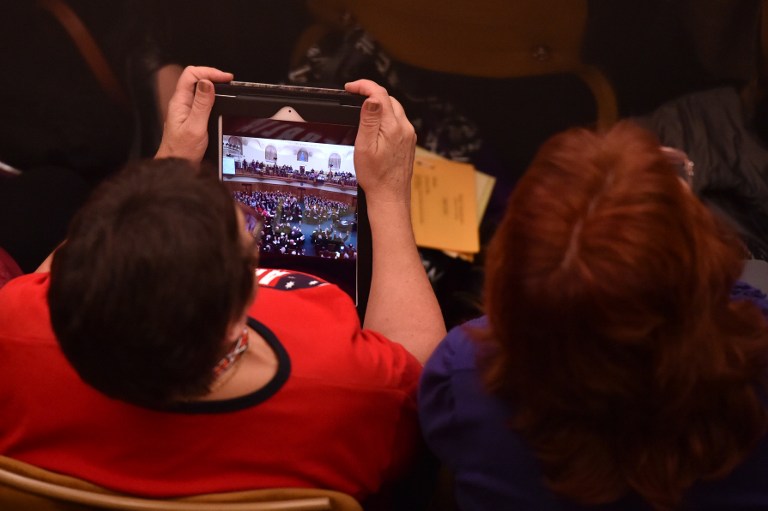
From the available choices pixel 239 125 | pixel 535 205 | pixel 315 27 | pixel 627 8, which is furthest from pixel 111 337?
pixel 627 8

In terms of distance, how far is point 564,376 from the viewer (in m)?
0.62

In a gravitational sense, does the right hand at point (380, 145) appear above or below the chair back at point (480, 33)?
below

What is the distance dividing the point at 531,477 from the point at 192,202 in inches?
16.3

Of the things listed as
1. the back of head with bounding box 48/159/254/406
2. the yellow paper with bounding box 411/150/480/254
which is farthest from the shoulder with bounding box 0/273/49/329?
the yellow paper with bounding box 411/150/480/254

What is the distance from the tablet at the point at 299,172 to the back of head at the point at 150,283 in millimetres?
342

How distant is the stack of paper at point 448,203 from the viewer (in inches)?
54.4

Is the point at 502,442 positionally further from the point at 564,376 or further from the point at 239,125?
the point at 239,125

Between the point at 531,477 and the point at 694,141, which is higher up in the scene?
the point at 694,141

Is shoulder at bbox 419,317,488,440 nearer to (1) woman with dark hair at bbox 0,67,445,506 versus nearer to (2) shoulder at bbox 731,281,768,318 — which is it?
(1) woman with dark hair at bbox 0,67,445,506

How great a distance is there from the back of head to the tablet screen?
37 cm

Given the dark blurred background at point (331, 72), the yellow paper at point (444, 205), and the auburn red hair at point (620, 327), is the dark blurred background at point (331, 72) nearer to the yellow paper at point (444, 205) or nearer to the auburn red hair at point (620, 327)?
the yellow paper at point (444, 205)

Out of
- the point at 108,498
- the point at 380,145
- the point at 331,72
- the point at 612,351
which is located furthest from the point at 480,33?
the point at 108,498

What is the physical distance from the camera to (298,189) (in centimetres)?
107

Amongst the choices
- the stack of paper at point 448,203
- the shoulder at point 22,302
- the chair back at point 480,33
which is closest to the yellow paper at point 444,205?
the stack of paper at point 448,203
